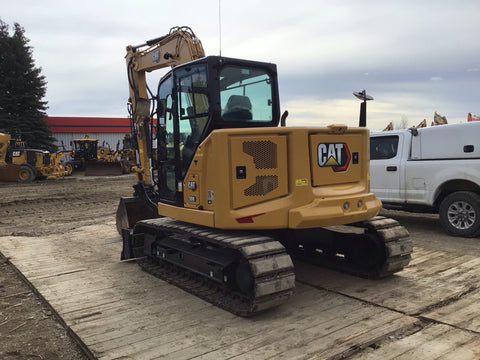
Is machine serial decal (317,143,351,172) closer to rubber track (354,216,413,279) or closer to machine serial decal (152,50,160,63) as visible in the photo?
rubber track (354,216,413,279)

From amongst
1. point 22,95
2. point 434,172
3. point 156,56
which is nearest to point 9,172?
point 22,95

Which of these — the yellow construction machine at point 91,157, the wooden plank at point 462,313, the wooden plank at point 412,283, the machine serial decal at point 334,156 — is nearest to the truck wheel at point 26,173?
the yellow construction machine at point 91,157

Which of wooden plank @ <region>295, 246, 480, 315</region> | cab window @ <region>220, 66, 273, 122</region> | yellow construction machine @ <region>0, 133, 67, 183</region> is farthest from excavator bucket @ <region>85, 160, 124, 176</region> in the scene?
cab window @ <region>220, 66, 273, 122</region>

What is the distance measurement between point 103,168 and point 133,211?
21736mm

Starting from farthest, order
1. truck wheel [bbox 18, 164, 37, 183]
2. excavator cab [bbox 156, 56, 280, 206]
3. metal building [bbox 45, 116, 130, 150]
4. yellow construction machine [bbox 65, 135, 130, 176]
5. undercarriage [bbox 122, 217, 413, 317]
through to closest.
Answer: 1. metal building [bbox 45, 116, 130, 150]
2. yellow construction machine [bbox 65, 135, 130, 176]
3. truck wheel [bbox 18, 164, 37, 183]
4. excavator cab [bbox 156, 56, 280, 206]
5. undercarriage [bbox 122, 217, 413, 317]

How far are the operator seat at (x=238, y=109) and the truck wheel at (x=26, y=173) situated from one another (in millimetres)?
21175

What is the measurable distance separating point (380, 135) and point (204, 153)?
562cm

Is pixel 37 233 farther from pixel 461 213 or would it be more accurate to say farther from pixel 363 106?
pixel 461 213

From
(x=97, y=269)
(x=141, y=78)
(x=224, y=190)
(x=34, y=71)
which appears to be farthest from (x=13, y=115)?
(x=224, y=190)

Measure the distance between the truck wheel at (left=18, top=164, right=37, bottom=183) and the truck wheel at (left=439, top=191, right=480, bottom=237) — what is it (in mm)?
21276

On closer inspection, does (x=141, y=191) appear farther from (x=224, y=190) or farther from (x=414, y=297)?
→ (x=414, y=297)

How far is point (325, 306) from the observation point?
4570 millimetres

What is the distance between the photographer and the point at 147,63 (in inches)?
319

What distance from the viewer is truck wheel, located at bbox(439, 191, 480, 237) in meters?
7.53
